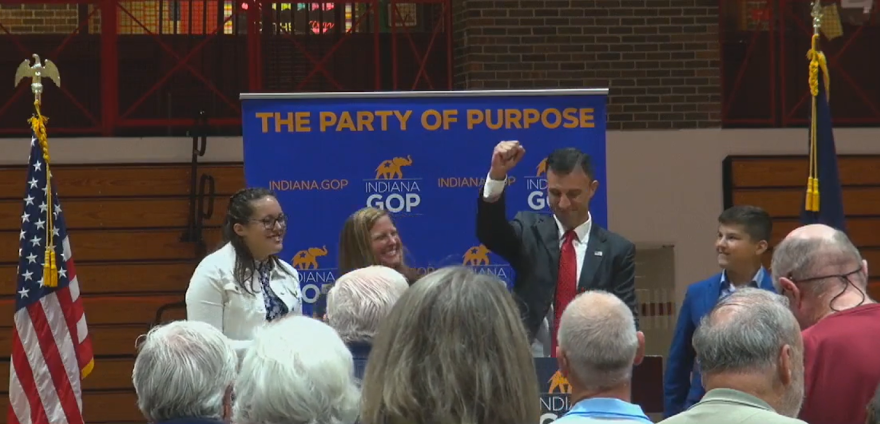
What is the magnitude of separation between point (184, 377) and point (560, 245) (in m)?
2.47

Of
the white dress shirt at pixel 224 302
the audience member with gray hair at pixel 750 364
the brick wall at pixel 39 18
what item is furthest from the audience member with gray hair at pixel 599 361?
the brick wall at pixel 39 18

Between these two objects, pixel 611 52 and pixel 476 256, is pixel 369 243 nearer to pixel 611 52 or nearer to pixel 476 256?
pixel 476 256

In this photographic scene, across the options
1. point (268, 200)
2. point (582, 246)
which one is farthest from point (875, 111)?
point (268, 200)

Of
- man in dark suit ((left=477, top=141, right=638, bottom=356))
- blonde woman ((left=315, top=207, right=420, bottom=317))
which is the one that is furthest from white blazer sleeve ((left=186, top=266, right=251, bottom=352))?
man in dark suit ((left=477, top=141, right=638, bottom=356))

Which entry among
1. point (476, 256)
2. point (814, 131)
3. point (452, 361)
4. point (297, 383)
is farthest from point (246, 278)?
point (814, 131)

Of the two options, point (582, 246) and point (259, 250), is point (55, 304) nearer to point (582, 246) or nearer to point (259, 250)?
point (259, 250)

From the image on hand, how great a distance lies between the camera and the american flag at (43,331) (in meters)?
6.43

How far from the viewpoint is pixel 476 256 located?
6.39m

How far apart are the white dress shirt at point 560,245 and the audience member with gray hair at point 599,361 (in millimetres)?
1858

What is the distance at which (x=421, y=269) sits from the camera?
20.5ft

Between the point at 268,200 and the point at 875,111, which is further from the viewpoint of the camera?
the point at 875,111

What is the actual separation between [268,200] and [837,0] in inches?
261

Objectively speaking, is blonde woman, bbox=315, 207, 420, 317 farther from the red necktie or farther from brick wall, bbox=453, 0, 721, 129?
brick wall, bbox=453, 0, 721, 129

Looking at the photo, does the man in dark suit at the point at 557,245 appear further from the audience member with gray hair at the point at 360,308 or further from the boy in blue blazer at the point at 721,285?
the audience member with gray hair at the point at 360,308
